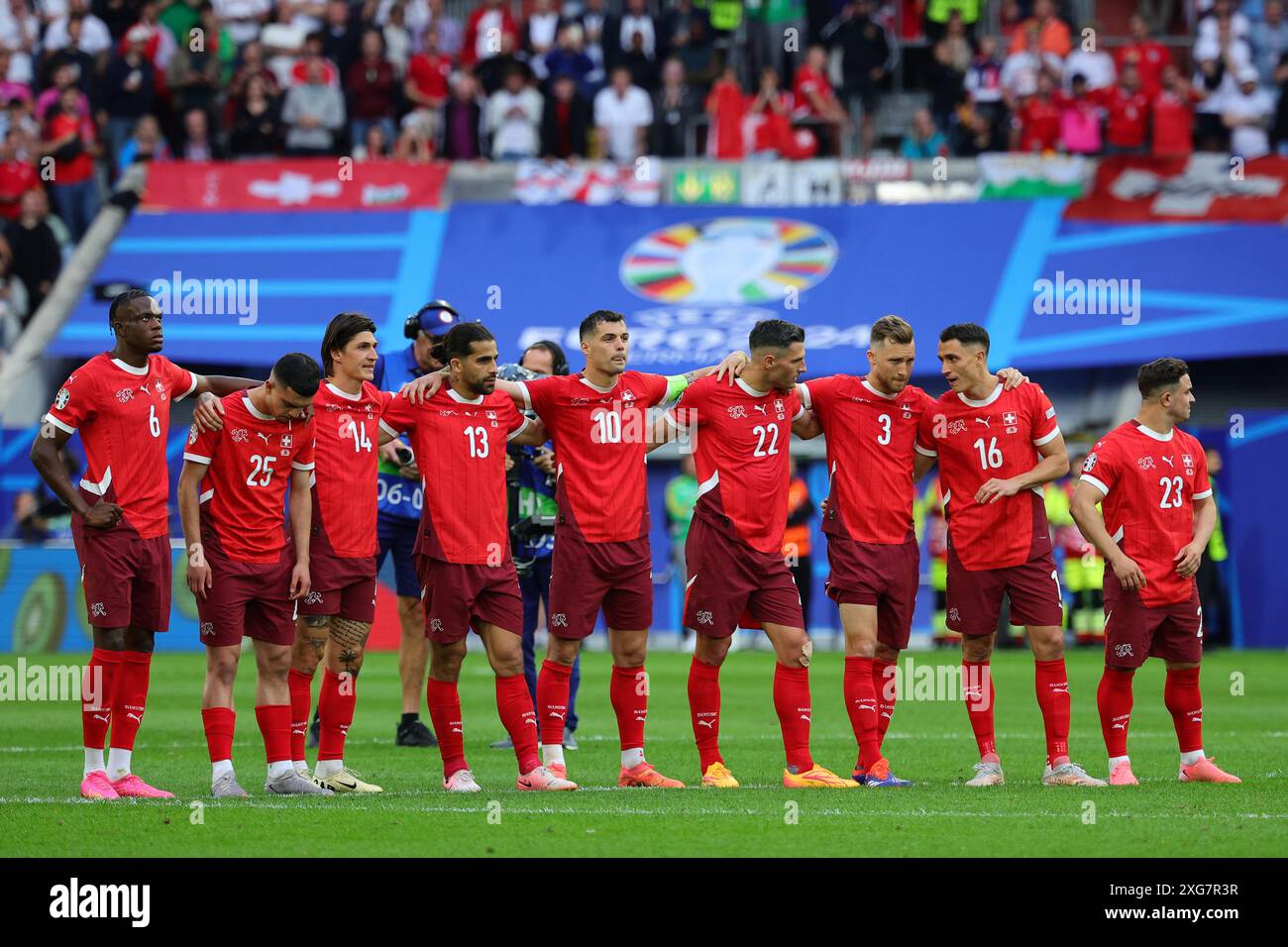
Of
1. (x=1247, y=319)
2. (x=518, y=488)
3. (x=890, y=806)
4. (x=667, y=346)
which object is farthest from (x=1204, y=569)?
(x=890, y=806)

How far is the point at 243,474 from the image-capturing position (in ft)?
31.0

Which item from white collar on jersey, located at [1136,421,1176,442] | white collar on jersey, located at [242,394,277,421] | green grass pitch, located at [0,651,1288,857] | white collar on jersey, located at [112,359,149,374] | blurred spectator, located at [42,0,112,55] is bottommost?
green grass pitch, located at [0,651,1288,857]

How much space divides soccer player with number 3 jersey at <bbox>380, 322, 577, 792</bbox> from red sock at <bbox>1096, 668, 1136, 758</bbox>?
2870mm

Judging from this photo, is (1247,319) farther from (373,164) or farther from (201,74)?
(201,74)

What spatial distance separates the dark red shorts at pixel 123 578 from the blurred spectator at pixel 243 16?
1934 cm

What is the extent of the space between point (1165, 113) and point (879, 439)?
1645cm

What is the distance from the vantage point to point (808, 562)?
20672mm

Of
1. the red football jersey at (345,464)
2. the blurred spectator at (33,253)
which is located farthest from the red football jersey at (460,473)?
the blurred spectator at (33,253)

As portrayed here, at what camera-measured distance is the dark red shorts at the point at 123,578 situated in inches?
367

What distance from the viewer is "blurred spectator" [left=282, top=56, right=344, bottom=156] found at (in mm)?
26016

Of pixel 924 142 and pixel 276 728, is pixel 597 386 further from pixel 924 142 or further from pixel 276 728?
pixel 924 142

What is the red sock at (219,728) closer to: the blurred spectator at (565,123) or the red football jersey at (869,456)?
the red football jersey at (869,456)

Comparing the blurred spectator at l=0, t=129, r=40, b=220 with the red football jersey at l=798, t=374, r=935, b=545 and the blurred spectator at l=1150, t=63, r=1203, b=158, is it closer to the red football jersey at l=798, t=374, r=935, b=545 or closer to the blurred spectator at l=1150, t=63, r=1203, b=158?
the blurred spectator at l=1150, t=63, r=1203, b=158

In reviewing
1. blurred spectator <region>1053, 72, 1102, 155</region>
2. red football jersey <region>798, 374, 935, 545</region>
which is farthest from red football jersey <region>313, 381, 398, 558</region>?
blurred spectator <region>1053, 72, 1102, 155</region>
